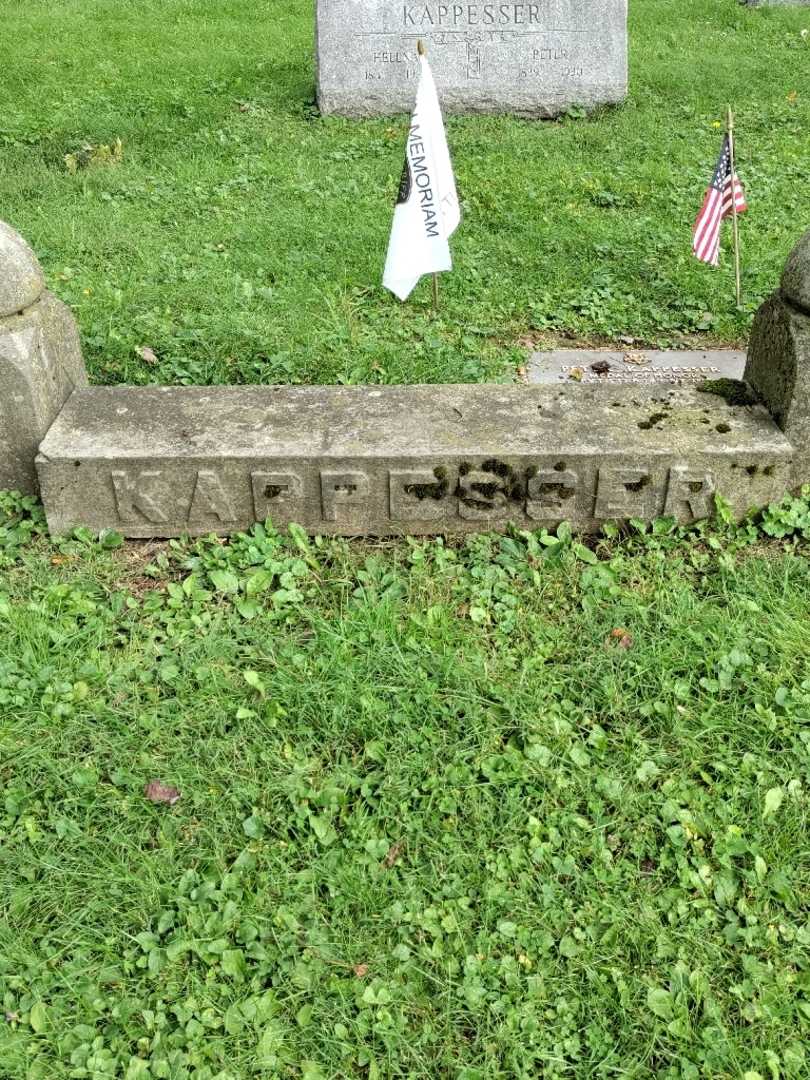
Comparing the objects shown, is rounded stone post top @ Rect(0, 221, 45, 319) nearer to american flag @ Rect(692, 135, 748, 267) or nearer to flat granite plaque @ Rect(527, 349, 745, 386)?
flat granite plaque @ Rect(527, 349, 745, 386)

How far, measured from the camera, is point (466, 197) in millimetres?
6664

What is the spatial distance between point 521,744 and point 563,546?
977 mm

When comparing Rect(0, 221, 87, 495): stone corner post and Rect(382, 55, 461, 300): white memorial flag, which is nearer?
Rect(0, 221, 87, 495): stone corner post

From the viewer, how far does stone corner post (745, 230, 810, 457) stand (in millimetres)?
3465

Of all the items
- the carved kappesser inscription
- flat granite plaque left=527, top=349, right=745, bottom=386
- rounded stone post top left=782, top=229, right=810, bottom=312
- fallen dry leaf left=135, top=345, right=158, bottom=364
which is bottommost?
flat granite plaque left=527, top=349, right=745, bottom=386

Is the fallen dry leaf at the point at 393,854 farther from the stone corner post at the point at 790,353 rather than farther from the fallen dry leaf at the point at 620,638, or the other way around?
the stone corner post at the point at 790,353

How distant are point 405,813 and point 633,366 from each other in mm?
3087

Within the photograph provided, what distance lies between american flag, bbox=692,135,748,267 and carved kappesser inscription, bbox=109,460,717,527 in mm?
1783

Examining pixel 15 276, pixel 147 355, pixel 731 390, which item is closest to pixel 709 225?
pixel 731 390

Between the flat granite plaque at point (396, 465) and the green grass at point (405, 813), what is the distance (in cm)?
16

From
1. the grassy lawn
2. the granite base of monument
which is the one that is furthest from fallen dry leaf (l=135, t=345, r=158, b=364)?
the granite base of monument

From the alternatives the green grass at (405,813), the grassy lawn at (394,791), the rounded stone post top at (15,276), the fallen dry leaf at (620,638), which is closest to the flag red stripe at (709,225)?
the grassy lawn at (394,791)

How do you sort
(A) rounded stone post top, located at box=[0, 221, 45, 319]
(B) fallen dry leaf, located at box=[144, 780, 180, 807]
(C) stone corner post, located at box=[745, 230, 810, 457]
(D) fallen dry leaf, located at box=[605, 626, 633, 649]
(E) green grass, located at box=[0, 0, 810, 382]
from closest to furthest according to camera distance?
(B) fallen dry leaf, located at box=[144, 780, 180, 807] < (D) fallen dry leaf, located at box=[605, 626, 633, 649] < (A) rounded stone post top, located at box=[0, 221, 45, 319] < (C) stone corner post, located at box=[745, 230, 810, 457] < (E) green grass, located at box=[0, 0, 810, 382]

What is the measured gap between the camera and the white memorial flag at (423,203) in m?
4.55
